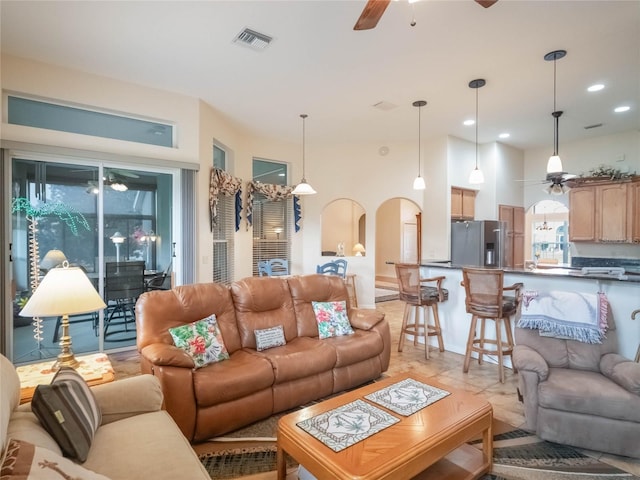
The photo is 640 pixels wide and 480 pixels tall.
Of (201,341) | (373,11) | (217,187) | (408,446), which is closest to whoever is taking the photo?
(408,446)

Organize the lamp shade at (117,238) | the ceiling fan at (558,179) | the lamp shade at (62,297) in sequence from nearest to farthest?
the lamp shade at (62,297) < the ceiling fan at (558,179) < the lamp shade at (117,238)

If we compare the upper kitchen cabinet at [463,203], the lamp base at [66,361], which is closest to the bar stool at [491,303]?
the upper kitchen cabinet at [463,203]

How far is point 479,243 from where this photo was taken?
5.64 meters

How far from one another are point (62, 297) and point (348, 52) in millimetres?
3131

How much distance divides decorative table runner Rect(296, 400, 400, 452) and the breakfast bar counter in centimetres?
226

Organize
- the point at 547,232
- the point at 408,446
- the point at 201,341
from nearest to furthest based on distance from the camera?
1. the point at 408,446
2. the point at 201,341
3. the point at 547,232

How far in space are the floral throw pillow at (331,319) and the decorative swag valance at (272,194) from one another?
2.98 m

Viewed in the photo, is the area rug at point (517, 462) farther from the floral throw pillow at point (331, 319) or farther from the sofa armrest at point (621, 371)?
the floral throw pillow at point (331, 319)

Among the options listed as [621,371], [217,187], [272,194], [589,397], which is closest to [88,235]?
[217,187]

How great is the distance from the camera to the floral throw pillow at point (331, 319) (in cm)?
336

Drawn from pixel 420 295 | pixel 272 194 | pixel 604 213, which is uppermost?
pixel 272 194

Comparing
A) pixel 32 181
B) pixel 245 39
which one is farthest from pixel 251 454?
pixel 32 181

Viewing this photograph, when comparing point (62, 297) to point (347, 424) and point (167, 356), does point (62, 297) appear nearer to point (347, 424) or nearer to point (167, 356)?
point (167, 356)

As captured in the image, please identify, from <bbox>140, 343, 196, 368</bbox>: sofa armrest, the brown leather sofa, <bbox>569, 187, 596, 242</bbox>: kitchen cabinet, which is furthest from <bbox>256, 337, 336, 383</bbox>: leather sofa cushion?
<bbox>569, 187, 596, 242</bbox>: kitchen cabinet
